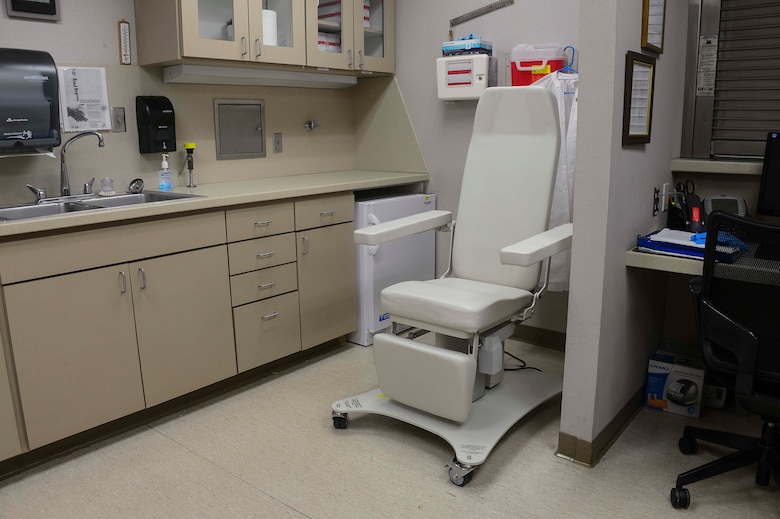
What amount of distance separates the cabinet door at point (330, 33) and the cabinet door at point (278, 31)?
0.05 metres

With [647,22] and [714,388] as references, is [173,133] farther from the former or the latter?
[714,388]

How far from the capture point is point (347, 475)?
87.8 inches

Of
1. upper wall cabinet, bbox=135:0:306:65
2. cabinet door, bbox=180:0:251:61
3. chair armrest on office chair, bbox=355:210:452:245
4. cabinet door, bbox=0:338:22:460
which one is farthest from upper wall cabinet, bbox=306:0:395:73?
cabinet door, bbox=0:338:22:460

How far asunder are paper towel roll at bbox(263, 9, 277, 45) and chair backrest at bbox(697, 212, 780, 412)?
2182mm

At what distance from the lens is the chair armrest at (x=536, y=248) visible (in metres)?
2.06

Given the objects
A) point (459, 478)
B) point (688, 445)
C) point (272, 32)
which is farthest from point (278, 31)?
point (688, 445)

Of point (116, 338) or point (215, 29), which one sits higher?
point (215, 29)

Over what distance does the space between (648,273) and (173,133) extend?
7.51 feet

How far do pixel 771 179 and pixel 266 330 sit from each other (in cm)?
224

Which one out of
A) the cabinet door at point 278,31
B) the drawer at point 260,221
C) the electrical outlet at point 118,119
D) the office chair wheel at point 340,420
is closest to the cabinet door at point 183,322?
the drawer at point 260,221

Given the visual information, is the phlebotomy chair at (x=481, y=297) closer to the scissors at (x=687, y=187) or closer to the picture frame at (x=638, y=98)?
the picture frame at (x=638, y=98)

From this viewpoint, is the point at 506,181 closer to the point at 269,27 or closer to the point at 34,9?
the point at 269,27

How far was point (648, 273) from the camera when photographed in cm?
257

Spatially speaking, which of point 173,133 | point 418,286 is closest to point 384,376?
point 418,286
